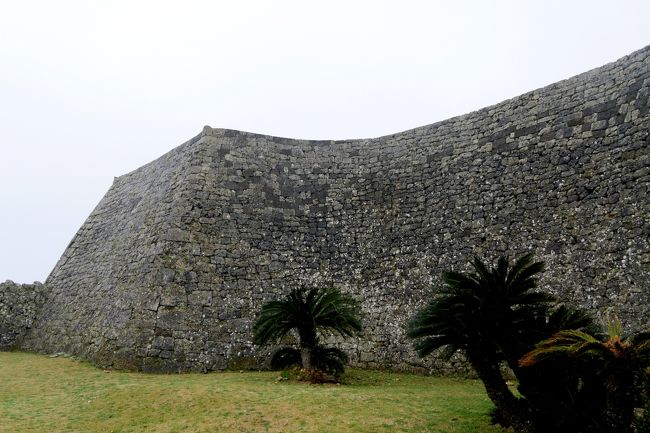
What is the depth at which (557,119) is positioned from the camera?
40.7 feet

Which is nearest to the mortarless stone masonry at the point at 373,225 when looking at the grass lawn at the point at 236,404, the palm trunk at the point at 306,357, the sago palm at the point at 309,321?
the grass lawn at the point at 236,404

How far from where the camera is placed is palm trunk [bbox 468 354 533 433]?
6.86m

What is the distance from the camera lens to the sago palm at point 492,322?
711 centimetres

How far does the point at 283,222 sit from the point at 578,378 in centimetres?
1019

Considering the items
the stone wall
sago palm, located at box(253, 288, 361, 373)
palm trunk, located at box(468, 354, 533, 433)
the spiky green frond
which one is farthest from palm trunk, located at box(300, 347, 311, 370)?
the stone wall

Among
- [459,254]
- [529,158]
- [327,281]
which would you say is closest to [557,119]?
[529,158]

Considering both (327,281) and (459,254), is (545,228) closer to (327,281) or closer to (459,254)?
(459,254)

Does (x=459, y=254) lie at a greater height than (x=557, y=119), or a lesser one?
lesser

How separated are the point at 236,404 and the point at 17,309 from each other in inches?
553

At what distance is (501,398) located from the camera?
711cm

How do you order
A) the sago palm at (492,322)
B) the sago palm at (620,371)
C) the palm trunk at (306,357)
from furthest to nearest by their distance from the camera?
1. the palm trunk at (306,357)
2. the sago palm at (492,322)
3. the sago palm at (620,371)

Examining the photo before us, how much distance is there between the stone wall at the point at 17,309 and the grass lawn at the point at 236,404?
691 cm

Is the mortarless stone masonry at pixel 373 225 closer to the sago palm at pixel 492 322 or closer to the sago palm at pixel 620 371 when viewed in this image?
the sago palm at pixel 492 322

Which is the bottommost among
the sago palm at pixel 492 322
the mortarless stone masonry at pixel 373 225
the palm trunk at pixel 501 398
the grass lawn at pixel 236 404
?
the grass lawn at pixel 236 404
